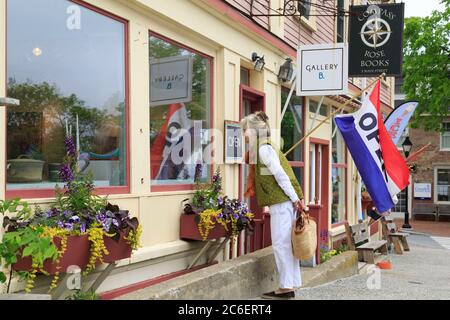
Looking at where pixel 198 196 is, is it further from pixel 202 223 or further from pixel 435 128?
pixel 435 128

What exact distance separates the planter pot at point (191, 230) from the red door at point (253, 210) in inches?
49.7

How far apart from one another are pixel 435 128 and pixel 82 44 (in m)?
21.9

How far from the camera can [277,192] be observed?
5.14 meters

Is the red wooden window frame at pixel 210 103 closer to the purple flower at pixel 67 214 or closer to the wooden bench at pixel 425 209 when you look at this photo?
the purple flower at pixel 67 214

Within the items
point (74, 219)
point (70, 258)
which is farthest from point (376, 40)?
point (70, 258)

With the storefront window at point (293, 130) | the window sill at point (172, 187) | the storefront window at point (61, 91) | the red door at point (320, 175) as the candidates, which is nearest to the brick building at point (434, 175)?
the red door at point (320, 175)

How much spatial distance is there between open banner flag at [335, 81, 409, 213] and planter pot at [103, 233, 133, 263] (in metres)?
4.18

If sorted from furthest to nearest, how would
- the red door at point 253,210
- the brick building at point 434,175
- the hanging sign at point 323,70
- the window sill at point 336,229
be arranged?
the brick building at point 434,175, the window sill at point 336,229, the hanging sign at point 323,70, the red door at point 253,210

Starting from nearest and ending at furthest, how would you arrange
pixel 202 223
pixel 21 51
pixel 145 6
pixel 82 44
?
pixel 21 51 < pixel 82 44 < pixel 145 6 < pixel 202 223

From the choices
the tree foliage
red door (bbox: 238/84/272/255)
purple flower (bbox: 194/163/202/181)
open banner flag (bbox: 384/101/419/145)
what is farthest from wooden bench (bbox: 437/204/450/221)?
purple flower (bbox: 194/163/202/181)

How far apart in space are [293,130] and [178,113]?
4.00 meters

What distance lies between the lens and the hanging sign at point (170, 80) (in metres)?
5.47

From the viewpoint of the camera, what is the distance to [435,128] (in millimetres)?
23781
